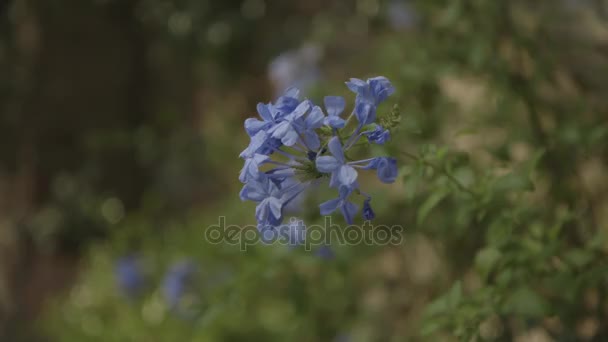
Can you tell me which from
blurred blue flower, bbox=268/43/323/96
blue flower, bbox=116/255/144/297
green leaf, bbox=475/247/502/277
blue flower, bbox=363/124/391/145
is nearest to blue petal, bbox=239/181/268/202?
blue flower, bbox=363/124/391/145

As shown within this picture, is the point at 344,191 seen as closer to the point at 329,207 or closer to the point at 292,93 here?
the point at 329,207

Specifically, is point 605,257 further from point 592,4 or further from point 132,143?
point 132,143

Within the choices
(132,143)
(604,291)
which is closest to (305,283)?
(604,291)

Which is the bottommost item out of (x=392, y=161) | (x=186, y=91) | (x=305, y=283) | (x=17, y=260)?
(x=392, y=161)

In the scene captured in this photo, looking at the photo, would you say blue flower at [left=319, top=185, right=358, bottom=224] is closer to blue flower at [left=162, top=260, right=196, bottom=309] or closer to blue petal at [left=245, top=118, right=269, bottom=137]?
blue petal at [left=245, top=118, right=269, bottom=137]

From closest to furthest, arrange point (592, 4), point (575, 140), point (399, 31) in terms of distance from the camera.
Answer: point (575, 140), point (592, 4), point (399, 31)

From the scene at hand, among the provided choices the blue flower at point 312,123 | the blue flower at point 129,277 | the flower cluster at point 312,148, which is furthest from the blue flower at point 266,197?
the blue flower at point 129,277
